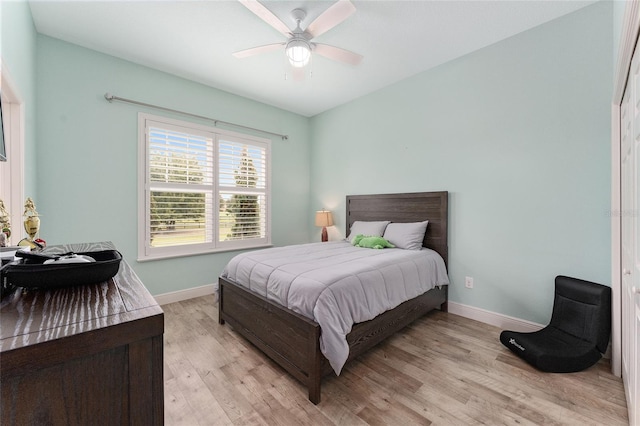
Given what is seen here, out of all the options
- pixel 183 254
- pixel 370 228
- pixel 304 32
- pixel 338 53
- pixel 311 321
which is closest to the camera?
pixel 311 321

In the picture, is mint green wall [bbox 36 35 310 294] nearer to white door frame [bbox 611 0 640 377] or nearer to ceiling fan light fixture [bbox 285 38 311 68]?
ceiling fan light fixture [bbox 285 38 311 68]

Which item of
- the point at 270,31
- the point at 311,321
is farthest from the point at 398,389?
the point at 270,31

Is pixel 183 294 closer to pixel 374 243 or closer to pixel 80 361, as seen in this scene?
pixel 374 243

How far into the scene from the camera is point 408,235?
3.07 metres

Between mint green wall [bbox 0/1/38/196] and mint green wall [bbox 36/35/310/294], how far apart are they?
0.15 m

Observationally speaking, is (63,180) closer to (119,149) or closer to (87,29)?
(119,149)

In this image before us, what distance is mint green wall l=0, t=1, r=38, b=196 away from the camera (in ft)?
5.42

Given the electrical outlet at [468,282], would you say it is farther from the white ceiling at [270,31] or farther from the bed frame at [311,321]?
the white ceiling at [270,31]

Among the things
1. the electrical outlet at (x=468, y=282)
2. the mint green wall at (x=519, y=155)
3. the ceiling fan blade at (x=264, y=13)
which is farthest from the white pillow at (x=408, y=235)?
the ceiling fan blade at (x=264, y=13)

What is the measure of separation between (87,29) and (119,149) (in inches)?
43.5

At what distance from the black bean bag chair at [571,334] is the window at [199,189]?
132 inches

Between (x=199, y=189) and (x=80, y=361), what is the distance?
324 centimetres

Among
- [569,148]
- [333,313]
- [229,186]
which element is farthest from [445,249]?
[229,186]

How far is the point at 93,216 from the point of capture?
111 inches
